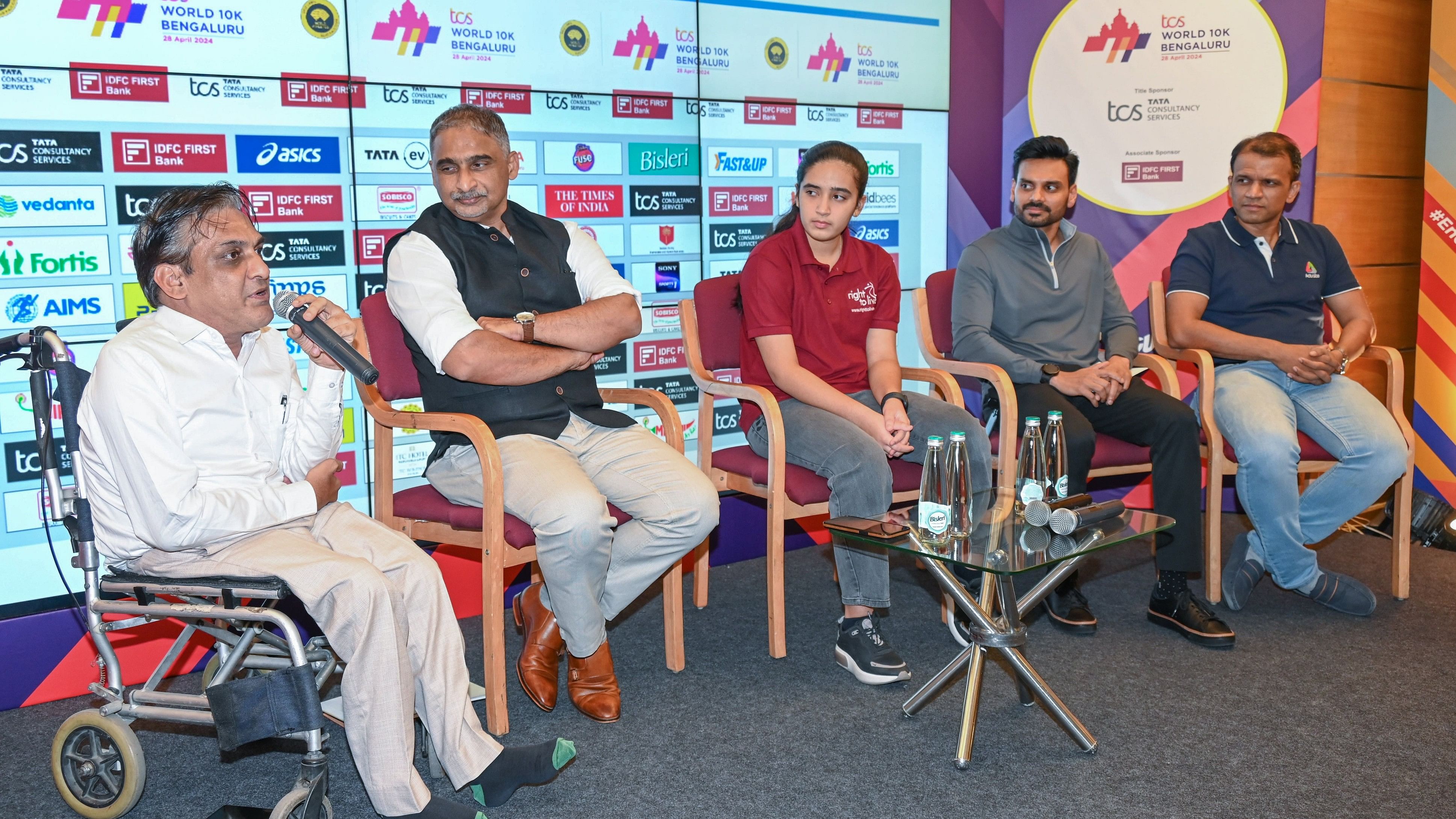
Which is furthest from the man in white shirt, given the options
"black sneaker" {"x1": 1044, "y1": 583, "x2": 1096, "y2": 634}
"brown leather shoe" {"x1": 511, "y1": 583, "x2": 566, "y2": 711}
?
"black sneaker" {"x1": 1044, "y1": 583, "x2": 1096, "y2": 634}

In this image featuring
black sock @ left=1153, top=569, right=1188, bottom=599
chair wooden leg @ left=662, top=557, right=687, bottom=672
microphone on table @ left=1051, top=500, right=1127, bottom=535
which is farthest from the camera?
black sock @ left=1153, top=569, right=1188, bottom=599

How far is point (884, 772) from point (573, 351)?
1227mm

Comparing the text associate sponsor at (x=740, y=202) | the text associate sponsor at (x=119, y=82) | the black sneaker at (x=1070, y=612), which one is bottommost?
the black sneaker at (x=1070, y=612)

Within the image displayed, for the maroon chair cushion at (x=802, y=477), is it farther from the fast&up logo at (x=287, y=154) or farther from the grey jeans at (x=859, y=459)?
the fast&up logo at (x=287, y=154)

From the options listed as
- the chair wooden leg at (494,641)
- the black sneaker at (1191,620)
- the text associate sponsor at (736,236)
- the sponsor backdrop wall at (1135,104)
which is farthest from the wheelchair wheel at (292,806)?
the sponsor backdrop wall at (1135,104)

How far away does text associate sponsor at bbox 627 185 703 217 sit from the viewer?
150 inches

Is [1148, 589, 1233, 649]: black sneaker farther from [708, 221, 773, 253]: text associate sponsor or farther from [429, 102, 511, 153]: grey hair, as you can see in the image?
[429, 102, 511, 153]: grey hair

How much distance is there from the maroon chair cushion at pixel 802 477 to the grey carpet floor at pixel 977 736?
457 mm

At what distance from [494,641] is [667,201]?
1.85 meters

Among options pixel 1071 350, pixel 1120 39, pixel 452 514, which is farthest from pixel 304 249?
pixel 1120 39

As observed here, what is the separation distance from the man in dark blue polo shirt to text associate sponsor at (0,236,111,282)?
123 inches

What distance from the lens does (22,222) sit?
274 centimetres

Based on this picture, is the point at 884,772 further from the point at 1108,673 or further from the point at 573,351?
the point at 573,351

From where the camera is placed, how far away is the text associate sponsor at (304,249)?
3111 mm
